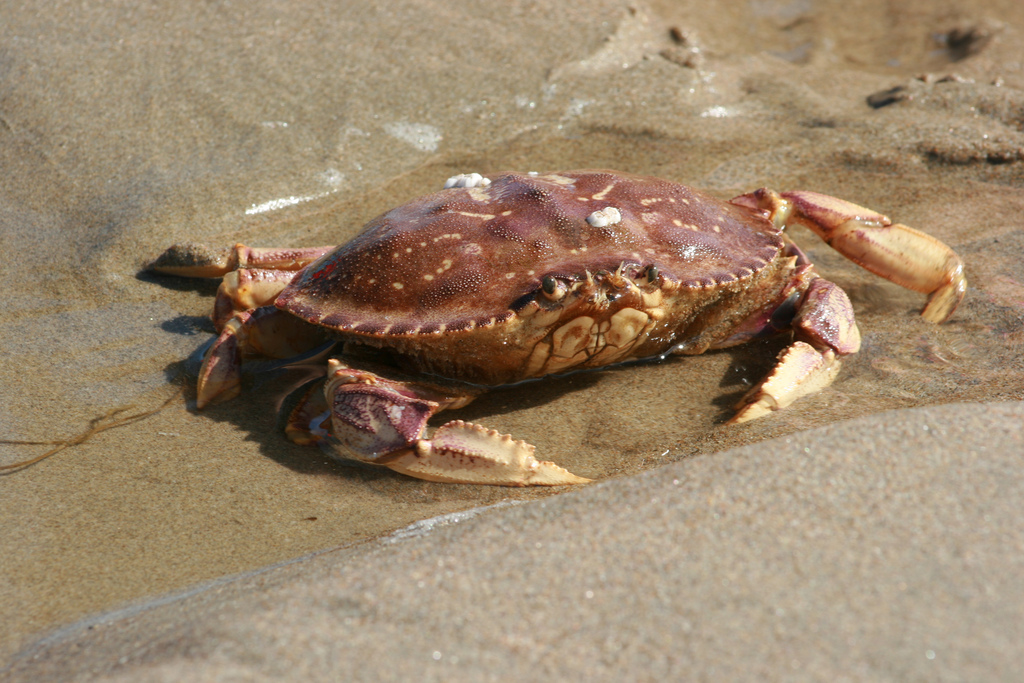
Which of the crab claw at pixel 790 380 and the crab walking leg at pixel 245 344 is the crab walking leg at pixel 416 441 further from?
the crab claw at pixel 790 380

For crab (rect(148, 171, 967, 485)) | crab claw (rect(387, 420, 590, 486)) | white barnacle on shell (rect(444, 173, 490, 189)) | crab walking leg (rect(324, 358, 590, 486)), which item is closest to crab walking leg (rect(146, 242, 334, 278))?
crab (rect(148, 171, 967, 485))

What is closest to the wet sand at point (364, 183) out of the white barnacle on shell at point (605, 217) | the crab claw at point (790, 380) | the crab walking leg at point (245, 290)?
the crab claw at point (790, 380)

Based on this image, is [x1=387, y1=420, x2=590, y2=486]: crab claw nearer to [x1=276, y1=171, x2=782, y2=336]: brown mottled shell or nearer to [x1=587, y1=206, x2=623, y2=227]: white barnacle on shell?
[x1=276, y1=171, x2=782, y2=336]: brown mottled shell

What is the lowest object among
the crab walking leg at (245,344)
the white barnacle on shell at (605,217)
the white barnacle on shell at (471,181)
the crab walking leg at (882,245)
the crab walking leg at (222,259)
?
the crab walking leg at (245,344)

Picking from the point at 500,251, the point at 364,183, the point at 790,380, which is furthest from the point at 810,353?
the point at 364,183

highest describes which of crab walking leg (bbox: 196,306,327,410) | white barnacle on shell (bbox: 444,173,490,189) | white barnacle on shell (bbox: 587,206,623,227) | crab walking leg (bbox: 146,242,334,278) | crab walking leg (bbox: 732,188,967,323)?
white barnacle on shell (bbox: 587,206,623,227)

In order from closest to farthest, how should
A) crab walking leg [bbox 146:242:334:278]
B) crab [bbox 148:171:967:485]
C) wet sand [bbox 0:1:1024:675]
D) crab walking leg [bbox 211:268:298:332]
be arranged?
wet sand [bbox 0:1:1024:675], crab [bbox 148:171:967:485], crab walking leg [bbox 211:268:298:332], crab walking leg [bbox 146:242:334:278]

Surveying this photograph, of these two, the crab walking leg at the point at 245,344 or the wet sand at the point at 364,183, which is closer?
the wet sand at the point at 364,183

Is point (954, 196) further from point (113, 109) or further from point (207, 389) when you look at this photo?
point (113, 109)
